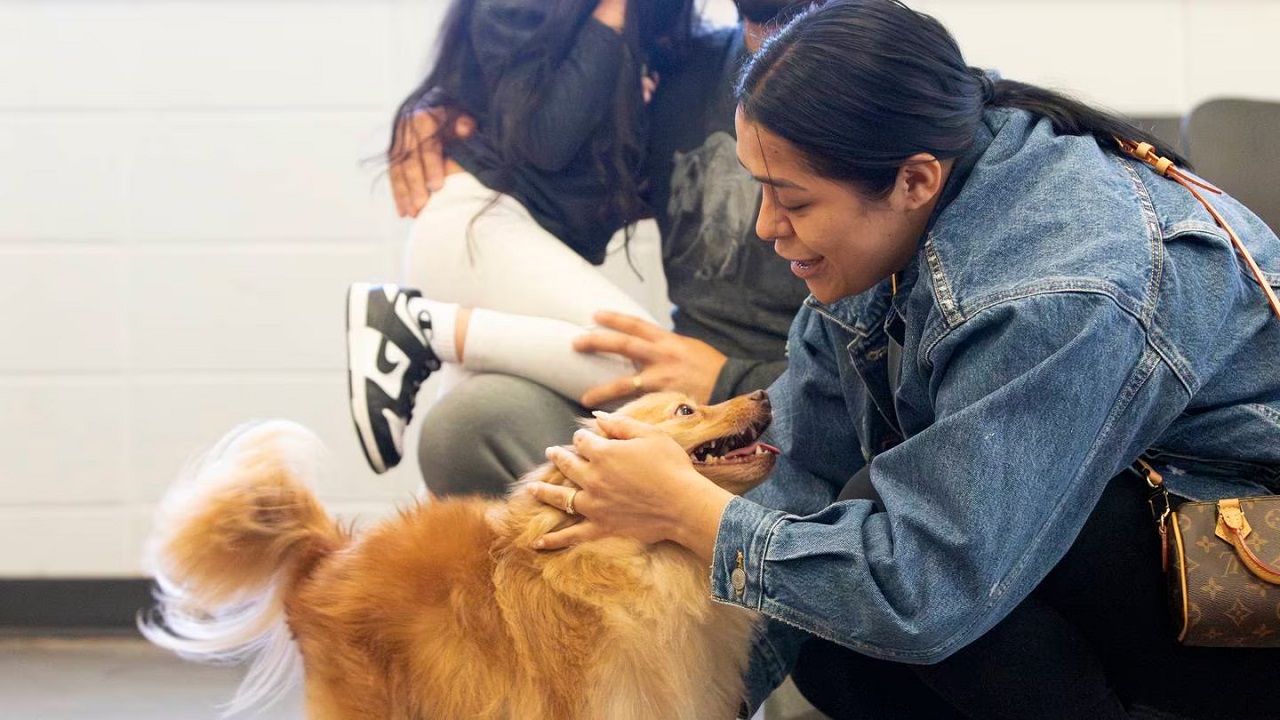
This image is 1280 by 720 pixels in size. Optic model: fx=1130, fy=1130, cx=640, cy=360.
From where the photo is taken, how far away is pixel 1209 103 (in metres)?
1.88

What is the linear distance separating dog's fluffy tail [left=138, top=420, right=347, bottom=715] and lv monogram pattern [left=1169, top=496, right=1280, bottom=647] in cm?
98

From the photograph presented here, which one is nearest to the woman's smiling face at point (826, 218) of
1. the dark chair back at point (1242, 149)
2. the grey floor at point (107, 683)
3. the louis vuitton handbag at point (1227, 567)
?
the louis vuitton handbag at point (1227, 567)

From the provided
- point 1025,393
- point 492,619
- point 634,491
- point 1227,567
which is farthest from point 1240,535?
point 492,619

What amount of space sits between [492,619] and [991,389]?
606 millimetres

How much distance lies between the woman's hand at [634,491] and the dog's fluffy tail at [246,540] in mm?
348

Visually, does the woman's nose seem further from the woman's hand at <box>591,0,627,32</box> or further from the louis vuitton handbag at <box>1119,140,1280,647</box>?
the woman's hand at <box>591,0,627,32</box>

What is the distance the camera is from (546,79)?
6.24 feet

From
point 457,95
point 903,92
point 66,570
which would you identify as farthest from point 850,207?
point 66,570

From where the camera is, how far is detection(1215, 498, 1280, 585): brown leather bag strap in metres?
1.09

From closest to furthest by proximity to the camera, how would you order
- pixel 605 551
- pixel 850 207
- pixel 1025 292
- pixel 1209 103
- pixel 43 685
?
pixel 1025 292 → pixel 850 207 → pixel 605 551 → pixel 1209 103 → pixel 43 685

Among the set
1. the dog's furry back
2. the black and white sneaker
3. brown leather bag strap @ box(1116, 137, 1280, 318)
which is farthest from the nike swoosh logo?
brown leather bag strap @ box(1116, 137, 1280, 318)

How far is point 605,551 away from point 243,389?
1.77 metres

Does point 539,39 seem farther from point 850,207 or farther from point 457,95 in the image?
point 850,207

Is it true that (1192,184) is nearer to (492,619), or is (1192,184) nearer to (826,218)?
(826,218)
